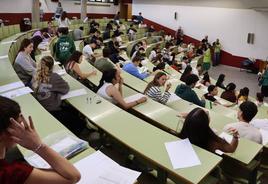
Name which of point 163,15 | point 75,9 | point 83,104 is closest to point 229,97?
point 83,104

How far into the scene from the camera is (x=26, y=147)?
1524 millimetres

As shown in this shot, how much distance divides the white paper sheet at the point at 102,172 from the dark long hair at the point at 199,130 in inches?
40.0

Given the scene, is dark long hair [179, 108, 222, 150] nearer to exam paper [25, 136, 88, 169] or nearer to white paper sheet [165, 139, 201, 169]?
white paper sheet [165, 139, 201, 169]

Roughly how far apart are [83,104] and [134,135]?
1.15m

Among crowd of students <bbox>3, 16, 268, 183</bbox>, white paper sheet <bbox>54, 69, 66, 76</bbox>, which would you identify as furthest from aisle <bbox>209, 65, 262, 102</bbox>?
white paper sheet <bbox>54, 69, 66, 76</bbox>

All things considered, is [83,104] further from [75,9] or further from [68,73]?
[75,9]

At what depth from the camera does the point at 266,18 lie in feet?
46.4

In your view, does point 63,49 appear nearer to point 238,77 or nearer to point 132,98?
point 132,98

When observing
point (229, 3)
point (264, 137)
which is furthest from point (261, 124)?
point (229, 3)

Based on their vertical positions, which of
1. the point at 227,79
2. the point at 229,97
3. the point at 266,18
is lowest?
the point at 227,79

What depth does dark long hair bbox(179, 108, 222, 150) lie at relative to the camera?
305 centimetres

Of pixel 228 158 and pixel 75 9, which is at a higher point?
pixel 75 9

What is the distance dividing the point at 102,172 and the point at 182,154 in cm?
88

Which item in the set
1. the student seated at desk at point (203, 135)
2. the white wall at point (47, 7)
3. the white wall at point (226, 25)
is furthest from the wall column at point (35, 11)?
the student seated at desk at point (203, 135)
